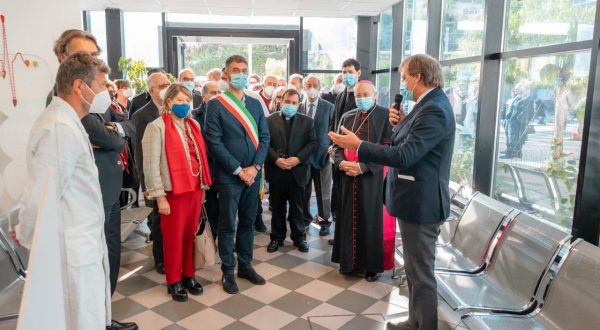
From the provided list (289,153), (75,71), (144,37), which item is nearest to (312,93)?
(289,153)

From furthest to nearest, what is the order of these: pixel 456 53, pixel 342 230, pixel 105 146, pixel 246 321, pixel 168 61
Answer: pixel 168 61
pixel 456 53
pixel 342 230
pixel 246 321
pixel 105 146

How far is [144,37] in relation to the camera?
28.5 ft

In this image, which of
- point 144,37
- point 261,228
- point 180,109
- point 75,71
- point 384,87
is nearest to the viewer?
point 75,71

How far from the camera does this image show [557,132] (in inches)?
123

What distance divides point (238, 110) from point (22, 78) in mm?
1607

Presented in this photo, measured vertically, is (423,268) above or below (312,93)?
A: below

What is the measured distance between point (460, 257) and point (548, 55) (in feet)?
5.22

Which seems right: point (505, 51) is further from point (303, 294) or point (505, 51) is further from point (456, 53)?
point (303, 294)

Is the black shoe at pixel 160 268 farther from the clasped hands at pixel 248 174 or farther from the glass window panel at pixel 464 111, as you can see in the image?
the glass window panel at pixel 464 111

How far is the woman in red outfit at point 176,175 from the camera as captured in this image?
2.93 m

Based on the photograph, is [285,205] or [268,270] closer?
[268,270]

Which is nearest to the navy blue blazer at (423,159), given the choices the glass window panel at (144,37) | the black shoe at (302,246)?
the black shoe at (302,246)

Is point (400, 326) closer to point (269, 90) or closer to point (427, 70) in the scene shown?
point (427, 70)

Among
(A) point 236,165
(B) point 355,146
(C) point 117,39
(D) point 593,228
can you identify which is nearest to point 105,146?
(A) point 236,165
